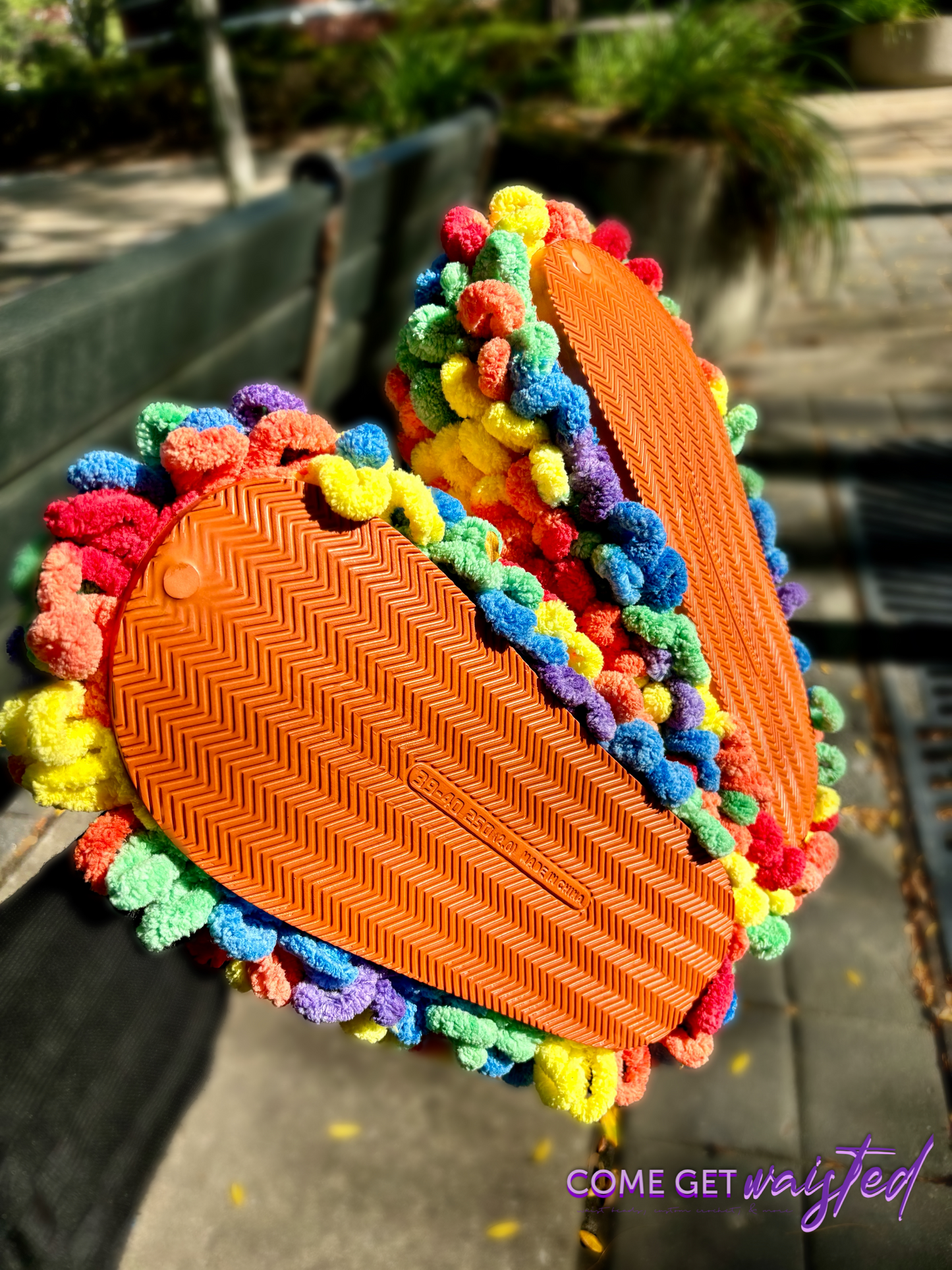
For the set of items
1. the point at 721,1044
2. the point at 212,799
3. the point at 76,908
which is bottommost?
the point at 721,1044

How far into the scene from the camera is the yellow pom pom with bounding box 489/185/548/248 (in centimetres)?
142

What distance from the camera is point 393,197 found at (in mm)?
4023

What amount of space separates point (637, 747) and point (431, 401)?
59cm

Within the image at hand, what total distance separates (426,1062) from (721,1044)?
22.7 inches

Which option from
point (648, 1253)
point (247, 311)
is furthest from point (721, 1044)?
point (247, 311)

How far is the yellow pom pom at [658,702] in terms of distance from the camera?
1431 millimetres

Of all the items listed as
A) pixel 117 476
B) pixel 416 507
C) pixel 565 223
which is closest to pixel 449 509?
pixel 416 507

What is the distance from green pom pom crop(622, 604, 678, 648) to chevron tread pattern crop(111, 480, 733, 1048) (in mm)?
171

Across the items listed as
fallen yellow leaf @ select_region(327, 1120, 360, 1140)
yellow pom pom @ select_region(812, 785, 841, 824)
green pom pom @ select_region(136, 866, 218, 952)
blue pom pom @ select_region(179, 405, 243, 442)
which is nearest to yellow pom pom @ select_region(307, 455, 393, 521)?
blue pom pom @ select_region(179, 405, 243, 442)

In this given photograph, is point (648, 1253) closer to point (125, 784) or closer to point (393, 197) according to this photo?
point (125, 784)

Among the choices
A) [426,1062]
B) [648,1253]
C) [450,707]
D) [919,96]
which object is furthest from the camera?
[919,96]

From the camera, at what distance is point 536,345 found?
4.34 feet

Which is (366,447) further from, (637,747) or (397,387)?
(637,747)

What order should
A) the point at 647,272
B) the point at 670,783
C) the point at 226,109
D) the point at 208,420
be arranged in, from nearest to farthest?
1. the point at 208,420
2. the point at 670,783
3. the point at 647,272
4. the point at 226,109
